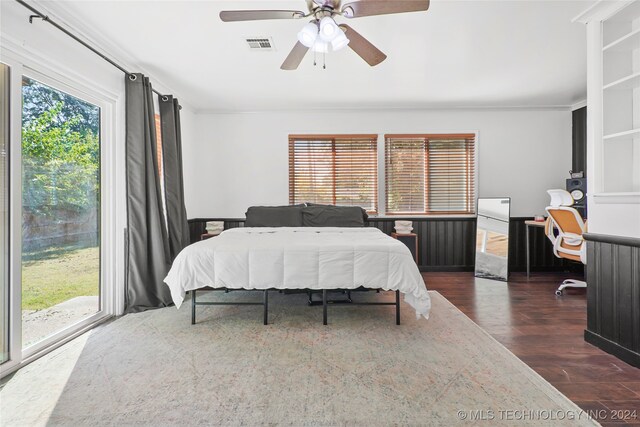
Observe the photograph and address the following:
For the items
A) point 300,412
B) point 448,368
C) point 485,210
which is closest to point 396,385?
point 448,368

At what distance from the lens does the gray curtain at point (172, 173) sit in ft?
12.8

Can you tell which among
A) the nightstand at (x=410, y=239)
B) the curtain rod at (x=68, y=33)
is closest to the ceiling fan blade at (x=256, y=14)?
the curtain rod at (x=68, y=33)

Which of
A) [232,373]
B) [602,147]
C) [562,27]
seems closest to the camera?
[232,373]

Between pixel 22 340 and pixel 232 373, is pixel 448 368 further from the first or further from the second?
pixel 22 340

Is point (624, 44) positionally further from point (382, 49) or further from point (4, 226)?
point (4, 226)

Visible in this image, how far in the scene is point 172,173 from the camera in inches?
155

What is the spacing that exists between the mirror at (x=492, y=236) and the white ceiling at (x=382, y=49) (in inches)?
58.9

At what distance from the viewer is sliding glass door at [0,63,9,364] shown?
6.70 ft

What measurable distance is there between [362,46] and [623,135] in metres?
1.90

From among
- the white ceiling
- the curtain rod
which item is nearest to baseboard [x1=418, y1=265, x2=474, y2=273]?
the white ceiling

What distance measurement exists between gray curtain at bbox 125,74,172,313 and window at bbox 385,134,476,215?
3.25 meters

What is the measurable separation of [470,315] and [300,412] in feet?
6.96

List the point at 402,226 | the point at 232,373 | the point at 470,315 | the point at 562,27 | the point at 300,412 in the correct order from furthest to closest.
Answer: the point at 402,226 → the point at 470,315 → the point at 562,27 → the point at 232,373 → the point at 300,412

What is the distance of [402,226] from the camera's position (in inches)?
185
